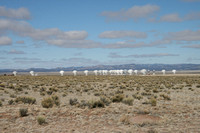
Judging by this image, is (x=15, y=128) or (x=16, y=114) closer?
(x=15, y=128)

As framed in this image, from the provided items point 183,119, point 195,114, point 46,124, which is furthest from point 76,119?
point 195,114

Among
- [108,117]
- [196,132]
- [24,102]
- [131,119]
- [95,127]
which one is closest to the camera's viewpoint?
[196,132]

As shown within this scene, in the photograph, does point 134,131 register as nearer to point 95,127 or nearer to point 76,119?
point 95,127

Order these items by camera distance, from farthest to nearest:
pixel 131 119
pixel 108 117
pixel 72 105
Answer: pixel 72 105 → pixel 108 117 → pixel 131 119

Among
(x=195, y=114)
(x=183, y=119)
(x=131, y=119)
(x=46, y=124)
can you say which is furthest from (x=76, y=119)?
(x=195, y=114)

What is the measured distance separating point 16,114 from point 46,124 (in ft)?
9.45

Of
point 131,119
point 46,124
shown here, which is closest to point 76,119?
point 46,124

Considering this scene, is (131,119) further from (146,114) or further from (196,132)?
(196,132)

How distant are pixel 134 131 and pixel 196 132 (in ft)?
7.56

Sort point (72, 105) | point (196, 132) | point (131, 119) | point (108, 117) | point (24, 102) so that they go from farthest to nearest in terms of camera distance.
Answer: point (24, 102) < point (72, 105) < point (108, 117) < point (131, 119) < point (196, 132)

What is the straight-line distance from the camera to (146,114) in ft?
40.9

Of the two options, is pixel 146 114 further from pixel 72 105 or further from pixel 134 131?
pixel 72 105

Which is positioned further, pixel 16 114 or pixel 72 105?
pixel 72 105

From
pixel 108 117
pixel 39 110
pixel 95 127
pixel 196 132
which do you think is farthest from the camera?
pixel 39 110
